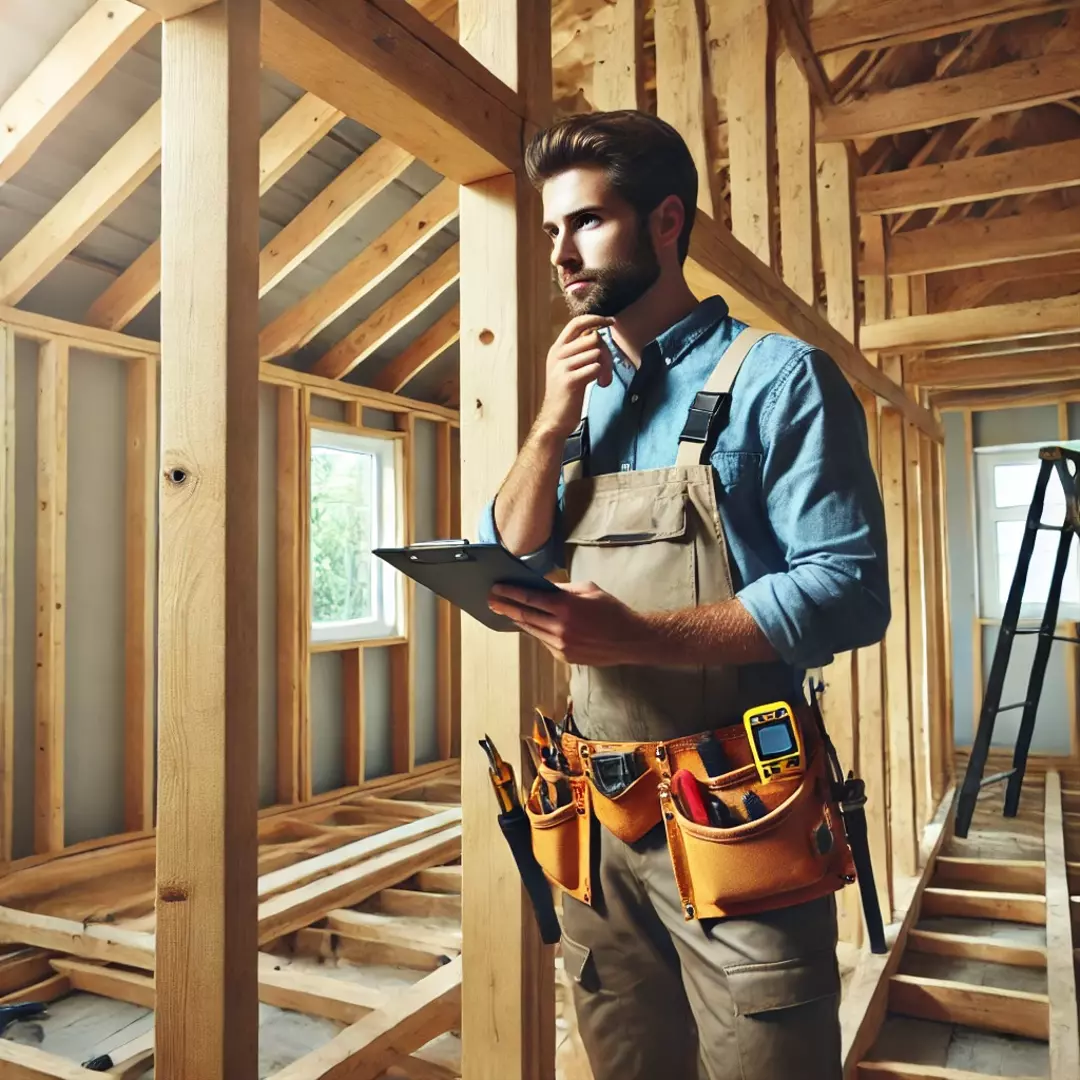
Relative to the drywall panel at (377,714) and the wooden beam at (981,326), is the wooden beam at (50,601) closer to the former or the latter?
the drywall panel at (377,714)

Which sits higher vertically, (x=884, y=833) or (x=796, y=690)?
(x=796, y=690)

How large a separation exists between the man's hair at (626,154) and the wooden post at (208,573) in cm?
40

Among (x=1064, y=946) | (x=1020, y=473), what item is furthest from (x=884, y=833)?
(x=1020, y=473)

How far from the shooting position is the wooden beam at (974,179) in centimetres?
379

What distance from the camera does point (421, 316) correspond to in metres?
6.31

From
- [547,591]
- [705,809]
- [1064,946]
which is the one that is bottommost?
[1064,946]

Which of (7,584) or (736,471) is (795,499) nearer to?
(736,471)

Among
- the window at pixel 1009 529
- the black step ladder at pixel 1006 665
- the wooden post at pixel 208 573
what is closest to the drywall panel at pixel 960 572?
the window at pixel 1009 529

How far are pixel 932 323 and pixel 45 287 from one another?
393 centimetres

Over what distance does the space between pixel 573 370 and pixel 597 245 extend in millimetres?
166

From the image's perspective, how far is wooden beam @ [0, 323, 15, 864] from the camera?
162 inches

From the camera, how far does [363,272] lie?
17.3 feet

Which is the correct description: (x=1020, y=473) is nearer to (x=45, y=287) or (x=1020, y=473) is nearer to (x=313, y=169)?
(x=313, y=169)

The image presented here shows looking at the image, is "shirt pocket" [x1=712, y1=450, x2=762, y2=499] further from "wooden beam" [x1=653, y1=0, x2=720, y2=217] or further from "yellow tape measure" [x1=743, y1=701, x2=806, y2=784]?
"wooden beam" [x1=653, y1=0, x2=720, y2=217]
